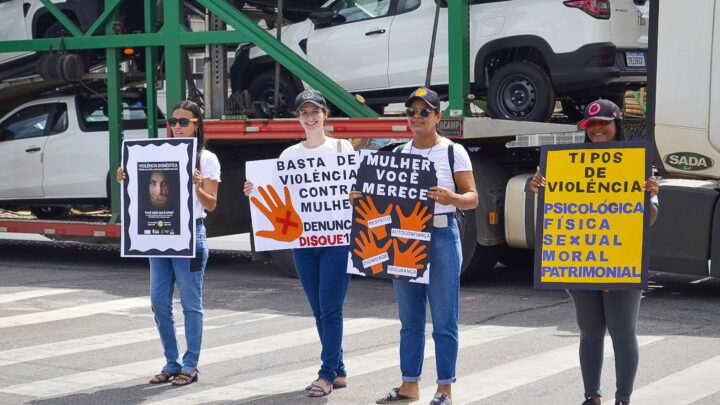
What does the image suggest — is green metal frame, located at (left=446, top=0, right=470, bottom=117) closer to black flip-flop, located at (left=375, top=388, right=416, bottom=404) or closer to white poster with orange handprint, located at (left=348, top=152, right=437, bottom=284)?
white poster with orange handprint, located at (left=348, top=152, right=437, bottom=284)

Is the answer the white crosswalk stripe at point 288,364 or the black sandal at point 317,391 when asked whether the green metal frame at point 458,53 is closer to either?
the white crosswalk stripe at point 288,364

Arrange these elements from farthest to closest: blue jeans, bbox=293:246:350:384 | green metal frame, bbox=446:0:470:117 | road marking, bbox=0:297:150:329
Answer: green metal frame, bbox=446:0:470:117
road marking, bbox=0:297:150:329
blue jeans, bbox=293:246:350:384

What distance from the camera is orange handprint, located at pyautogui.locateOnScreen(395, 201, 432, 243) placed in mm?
6918

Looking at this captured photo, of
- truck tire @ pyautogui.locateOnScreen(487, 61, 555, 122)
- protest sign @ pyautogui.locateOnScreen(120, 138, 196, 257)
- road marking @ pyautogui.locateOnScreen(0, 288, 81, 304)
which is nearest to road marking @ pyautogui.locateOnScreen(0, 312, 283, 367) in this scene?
protest sign @ pyautogui.locateOnScreen(120, 138, 196, 257)

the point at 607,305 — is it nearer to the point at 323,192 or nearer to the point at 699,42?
the point at 323,192

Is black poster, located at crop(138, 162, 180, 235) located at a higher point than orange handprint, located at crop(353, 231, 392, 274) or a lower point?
higher

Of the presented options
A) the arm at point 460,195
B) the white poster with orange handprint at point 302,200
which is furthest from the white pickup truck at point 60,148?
the arm at point 460,195

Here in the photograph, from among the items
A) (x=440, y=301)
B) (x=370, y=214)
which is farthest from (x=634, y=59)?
(x=440, y=301)

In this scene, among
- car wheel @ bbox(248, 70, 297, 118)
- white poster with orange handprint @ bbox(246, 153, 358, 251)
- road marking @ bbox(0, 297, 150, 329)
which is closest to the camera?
white poster with orange handprint @ bbox(246, 153, 358, 251)

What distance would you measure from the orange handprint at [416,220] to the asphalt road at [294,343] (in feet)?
3.47

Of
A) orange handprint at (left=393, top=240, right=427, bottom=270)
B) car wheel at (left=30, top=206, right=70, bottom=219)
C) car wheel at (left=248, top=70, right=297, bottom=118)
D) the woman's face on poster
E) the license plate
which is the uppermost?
the license plate

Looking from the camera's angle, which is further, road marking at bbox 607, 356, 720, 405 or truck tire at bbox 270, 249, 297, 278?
truck tire at bbox 270, 249, 297, 278

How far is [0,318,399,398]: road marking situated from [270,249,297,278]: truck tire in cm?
285

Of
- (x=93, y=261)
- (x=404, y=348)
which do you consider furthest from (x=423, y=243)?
(x=93, y=261)
